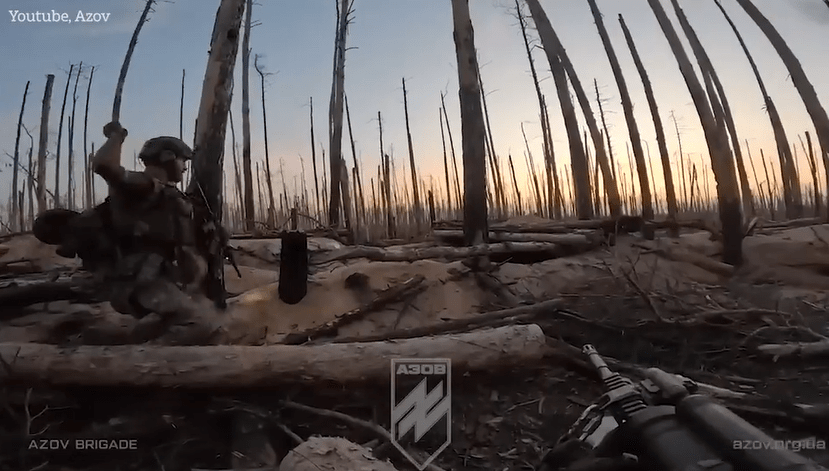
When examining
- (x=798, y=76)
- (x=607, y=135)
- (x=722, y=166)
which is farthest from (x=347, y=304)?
(x=607, y=135)

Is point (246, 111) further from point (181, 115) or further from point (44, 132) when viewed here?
point (44, 132)

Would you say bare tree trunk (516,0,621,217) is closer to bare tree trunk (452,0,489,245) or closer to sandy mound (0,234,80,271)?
bare tree trunk (452,0,489,245)

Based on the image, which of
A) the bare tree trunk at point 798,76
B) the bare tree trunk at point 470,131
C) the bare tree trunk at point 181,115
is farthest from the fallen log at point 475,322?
the bare tree trunk at point 798,76

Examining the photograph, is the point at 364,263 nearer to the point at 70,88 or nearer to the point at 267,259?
the point at 267,259

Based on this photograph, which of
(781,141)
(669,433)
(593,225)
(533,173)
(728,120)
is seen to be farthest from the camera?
(533,173)

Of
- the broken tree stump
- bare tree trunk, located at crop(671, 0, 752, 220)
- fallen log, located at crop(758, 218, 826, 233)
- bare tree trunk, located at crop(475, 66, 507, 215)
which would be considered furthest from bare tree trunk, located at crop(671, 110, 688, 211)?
the broken tree stump

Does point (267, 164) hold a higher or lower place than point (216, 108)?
lower

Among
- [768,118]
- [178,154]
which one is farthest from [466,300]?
[768,118]
